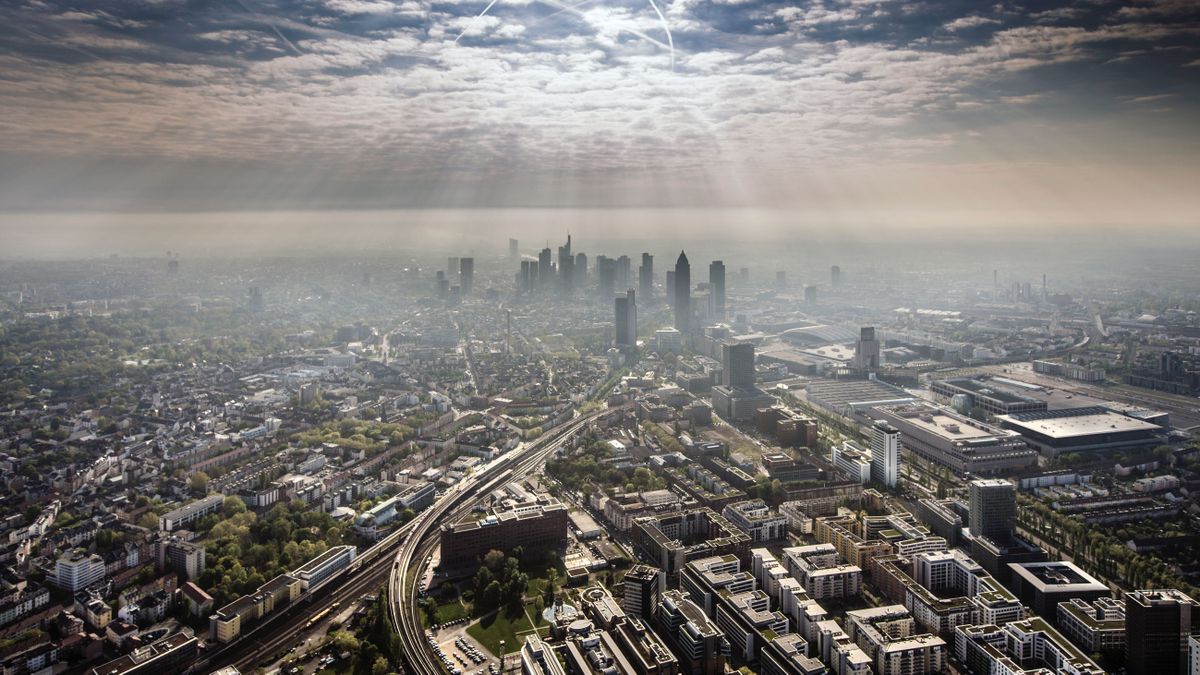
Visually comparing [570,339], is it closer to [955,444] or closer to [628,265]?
[628,265]

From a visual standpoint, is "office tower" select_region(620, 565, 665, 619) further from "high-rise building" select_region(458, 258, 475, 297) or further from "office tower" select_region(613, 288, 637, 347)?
"high-rise building" select_region(458, 258, 475, 297)

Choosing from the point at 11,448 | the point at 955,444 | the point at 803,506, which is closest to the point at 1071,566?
the point at 803,506

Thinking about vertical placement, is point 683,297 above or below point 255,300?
below

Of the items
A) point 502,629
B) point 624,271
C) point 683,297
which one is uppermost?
point 624,271

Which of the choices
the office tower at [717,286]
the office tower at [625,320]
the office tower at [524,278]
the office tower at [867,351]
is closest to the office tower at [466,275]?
the office tower at [524,278]

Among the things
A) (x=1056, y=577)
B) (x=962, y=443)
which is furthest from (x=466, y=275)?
(x=1056, y=577)

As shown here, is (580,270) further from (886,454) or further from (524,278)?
(886,454)

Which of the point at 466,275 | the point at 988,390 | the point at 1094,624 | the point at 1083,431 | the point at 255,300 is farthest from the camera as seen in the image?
the point at 466,275

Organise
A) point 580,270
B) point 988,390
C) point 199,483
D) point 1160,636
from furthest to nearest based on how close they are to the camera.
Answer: point 580,270, point 988,390, point 199,483, point 1160,636
